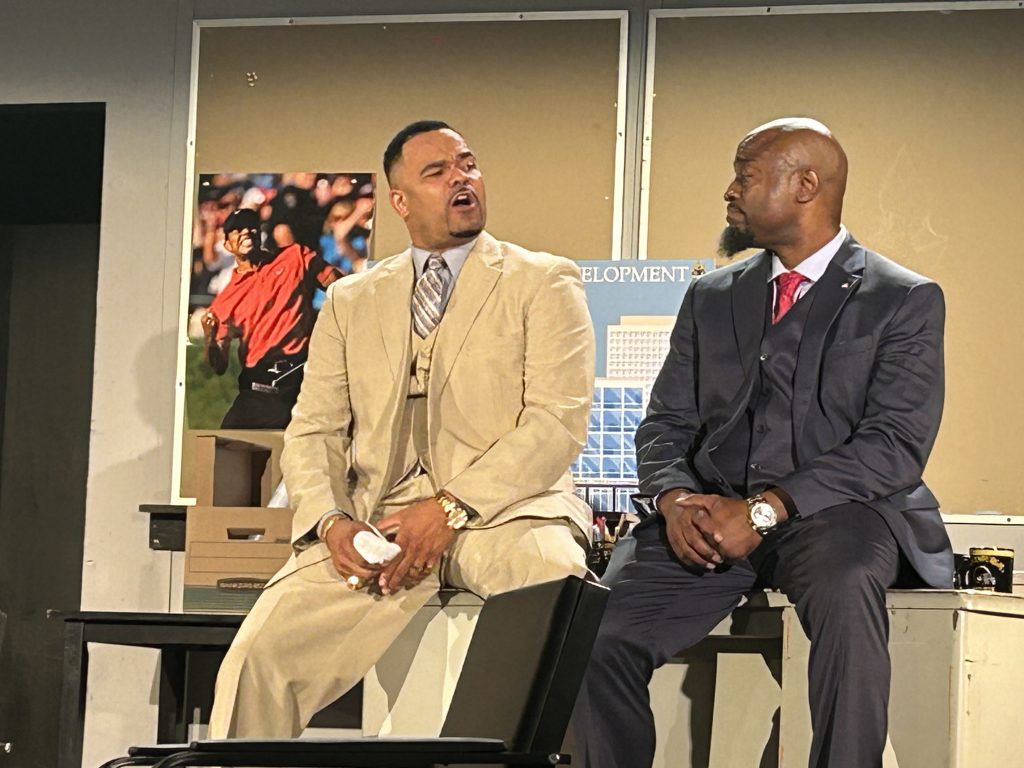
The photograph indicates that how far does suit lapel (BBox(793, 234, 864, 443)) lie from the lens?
3336 millimetres

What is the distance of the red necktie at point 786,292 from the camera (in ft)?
11.4

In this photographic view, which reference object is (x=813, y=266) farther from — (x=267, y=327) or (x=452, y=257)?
(x=267, y=327)

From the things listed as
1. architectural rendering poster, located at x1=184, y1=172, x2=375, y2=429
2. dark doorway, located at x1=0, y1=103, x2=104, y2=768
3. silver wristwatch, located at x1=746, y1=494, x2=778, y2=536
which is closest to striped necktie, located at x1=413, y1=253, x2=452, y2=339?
silver wristwatch, located at x1=746, y1=494, x2=778, y2=536

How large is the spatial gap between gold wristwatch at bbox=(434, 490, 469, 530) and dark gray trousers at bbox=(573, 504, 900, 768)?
1.19 ft

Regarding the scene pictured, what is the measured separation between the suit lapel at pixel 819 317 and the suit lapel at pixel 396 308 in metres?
0.94

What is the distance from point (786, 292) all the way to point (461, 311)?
772 millimetres

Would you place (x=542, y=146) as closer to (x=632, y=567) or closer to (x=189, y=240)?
(x=189, y=240)

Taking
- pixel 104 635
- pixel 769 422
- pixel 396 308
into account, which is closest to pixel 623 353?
pixel 396 308

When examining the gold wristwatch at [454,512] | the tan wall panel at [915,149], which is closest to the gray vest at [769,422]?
the gold wristwatch at [454,512]

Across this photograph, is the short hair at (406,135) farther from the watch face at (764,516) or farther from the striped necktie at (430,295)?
the watch face at (764,516)

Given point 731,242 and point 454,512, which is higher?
point 731,242

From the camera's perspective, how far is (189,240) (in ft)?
16.2

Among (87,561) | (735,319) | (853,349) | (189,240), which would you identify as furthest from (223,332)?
(853,349)

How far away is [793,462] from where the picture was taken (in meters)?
3.32
